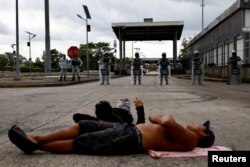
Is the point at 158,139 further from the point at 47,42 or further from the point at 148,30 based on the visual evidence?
the point at 148,30

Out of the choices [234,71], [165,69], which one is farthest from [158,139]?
[234,71]

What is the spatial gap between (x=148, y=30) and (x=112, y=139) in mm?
63489

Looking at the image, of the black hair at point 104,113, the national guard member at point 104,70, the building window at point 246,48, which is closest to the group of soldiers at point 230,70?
the building window at point 246,48

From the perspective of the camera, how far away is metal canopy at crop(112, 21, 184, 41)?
210ft

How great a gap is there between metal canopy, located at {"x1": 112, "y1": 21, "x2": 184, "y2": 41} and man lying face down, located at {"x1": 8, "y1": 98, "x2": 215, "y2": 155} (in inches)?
2293

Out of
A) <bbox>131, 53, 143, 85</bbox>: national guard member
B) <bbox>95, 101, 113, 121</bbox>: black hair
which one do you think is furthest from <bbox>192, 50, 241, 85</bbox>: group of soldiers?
<bbox>95, 101, 113, 121</bbox>: black hair

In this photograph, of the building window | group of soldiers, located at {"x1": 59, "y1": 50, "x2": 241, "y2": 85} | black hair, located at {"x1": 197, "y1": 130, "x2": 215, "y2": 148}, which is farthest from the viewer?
the building window

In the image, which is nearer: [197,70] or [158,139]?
[158,139]

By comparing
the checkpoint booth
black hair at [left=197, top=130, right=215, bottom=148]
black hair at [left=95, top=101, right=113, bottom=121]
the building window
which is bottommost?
black hair at [left=197, top=130, right=215, bottom=148]

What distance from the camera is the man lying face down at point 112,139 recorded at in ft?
18.9

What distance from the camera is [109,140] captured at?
5770 millimetres

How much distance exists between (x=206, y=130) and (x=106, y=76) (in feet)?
72.9

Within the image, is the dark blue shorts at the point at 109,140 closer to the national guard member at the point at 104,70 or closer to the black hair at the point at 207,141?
the black hair at the point at 207,141

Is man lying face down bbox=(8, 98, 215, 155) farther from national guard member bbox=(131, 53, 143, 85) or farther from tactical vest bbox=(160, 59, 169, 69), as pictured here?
national guard member bbox=(131, 53, 143, 85)
